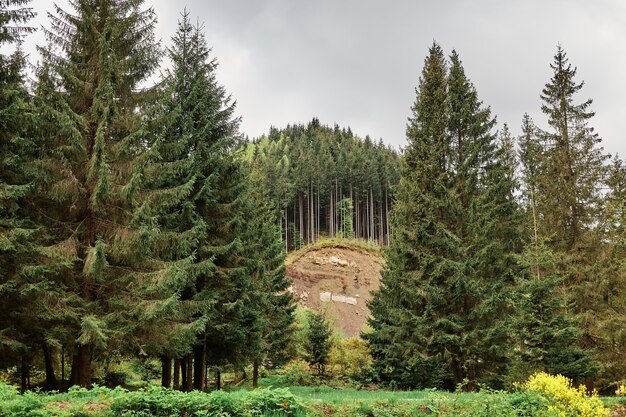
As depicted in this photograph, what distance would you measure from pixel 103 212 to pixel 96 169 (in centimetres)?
149

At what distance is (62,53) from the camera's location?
15.6 metres

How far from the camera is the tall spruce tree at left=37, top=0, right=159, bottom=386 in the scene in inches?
533

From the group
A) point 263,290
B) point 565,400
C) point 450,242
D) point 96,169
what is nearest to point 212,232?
point 96,169

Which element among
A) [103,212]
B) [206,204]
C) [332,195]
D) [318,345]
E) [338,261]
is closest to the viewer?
[103,212]

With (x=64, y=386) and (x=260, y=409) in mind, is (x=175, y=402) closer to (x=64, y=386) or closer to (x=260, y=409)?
(x=260, y=409)

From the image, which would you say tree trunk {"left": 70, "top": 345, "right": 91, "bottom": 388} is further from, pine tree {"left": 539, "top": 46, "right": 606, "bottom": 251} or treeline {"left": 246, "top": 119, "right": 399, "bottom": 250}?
treeline {"left": 246, "top": 119, "right": 399, "bottom": 250}

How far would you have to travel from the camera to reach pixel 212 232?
1877 cm

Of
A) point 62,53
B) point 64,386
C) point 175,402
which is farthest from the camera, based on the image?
point 64,386

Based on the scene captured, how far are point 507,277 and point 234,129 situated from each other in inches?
554

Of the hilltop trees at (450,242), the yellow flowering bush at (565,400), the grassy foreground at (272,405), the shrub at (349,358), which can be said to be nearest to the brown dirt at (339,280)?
the shrub at (349,358)

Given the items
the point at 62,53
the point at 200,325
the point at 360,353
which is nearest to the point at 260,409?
the point at 200,325

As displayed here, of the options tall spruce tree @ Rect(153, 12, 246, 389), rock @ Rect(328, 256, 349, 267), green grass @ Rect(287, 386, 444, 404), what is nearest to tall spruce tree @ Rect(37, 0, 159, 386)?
tall spruce tree @ Rect(153, 12, 246, 389)

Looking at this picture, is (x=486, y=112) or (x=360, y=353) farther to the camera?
(x=360, y=353)

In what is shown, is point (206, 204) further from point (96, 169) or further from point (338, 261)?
point (338, 261)
